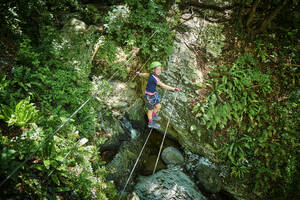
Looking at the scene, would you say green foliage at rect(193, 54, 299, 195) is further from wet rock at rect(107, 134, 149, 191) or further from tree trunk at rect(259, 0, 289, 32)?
wet rock at rect(107, 134, 149, 191)

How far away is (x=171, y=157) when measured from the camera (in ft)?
17.9

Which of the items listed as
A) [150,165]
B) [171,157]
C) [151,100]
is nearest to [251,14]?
[151,100]

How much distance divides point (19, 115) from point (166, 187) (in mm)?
4122

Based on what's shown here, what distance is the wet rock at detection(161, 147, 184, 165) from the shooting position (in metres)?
5.40

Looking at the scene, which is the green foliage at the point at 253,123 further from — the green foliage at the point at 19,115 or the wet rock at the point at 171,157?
the green foliage at the point at 19,115

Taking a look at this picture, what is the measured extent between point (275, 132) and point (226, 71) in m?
2.95

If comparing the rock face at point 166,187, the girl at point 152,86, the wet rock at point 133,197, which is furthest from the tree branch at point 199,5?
the wet rock at point 133,197

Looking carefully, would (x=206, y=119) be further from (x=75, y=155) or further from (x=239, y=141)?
(x=75, y=155)

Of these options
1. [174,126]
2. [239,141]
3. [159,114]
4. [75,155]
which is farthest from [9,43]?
[239,141]

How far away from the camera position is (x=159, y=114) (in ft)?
18.5

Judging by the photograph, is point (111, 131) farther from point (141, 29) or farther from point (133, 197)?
point (141, 29)

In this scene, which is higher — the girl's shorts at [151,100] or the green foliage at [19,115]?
the girl's shorts at [151,100]

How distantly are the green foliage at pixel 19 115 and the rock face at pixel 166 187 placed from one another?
130 inches

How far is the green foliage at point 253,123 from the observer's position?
5367 mm
